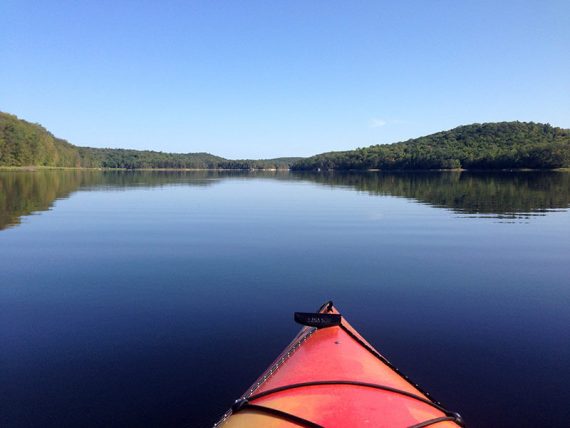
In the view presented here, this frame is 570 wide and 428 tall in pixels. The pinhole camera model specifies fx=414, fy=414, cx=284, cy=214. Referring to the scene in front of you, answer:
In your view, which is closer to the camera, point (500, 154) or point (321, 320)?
point (321, 320)

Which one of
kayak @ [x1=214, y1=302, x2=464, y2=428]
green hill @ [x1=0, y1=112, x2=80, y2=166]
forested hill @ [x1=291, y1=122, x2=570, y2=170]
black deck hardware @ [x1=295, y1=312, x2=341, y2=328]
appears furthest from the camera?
green hill @ [x1=0, y1=112, x2=80, y2=166]

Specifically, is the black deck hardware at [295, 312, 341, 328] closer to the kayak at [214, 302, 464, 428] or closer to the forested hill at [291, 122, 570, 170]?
the kayak at [214, 302, 464, 428]

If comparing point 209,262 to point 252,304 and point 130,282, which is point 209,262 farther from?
point 252,304

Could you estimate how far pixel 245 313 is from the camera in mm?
11516

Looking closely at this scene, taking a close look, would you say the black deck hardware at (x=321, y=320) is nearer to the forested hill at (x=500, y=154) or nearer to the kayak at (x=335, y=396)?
the kayak at (x=335, y=396)

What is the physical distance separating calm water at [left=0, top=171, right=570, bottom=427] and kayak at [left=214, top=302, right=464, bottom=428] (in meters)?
1.73

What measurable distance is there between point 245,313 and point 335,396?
6.45 meters

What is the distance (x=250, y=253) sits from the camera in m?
19.1

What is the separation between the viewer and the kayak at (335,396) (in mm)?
4875

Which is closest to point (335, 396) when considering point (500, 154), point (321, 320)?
point (321, 320)

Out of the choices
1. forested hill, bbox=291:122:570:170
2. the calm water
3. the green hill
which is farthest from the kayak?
the green hill

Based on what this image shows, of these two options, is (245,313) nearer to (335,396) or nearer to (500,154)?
(335,396)

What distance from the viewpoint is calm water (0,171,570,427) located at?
7.48m

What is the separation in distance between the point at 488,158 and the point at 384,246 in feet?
484
